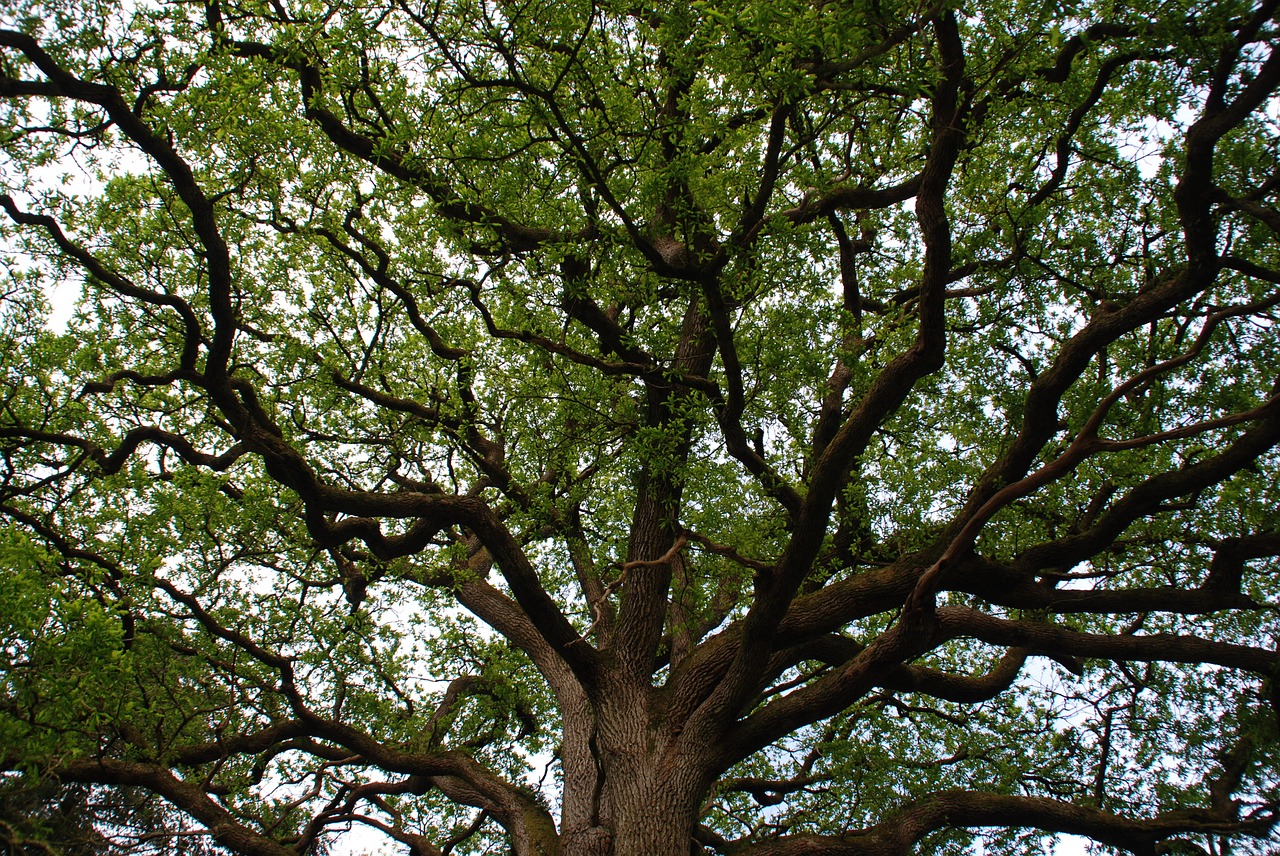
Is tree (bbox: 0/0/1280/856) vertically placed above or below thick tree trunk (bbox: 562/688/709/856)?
above

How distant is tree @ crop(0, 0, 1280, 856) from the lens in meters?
6.23

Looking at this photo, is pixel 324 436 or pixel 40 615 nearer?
pixel 40 615

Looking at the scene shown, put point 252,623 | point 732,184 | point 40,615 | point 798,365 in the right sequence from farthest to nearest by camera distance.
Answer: point 252,623
point 798,365
point 732,184
point 40,615

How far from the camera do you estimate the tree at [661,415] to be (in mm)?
6230

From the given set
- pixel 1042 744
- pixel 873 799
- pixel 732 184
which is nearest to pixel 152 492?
pixel 732 184

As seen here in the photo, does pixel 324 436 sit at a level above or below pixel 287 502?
above

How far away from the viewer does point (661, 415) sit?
358 inches

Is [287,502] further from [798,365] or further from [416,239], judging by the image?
[798,365]

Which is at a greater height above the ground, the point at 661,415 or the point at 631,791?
the point at 661,415

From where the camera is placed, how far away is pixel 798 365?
874cm

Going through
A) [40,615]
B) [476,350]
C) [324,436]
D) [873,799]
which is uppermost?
[476,350]

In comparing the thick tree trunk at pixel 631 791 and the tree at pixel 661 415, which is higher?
the tree at pixel 661 415

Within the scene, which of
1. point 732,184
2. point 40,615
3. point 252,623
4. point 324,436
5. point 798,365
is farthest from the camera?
point 324,436

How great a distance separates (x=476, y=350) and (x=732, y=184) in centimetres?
430
